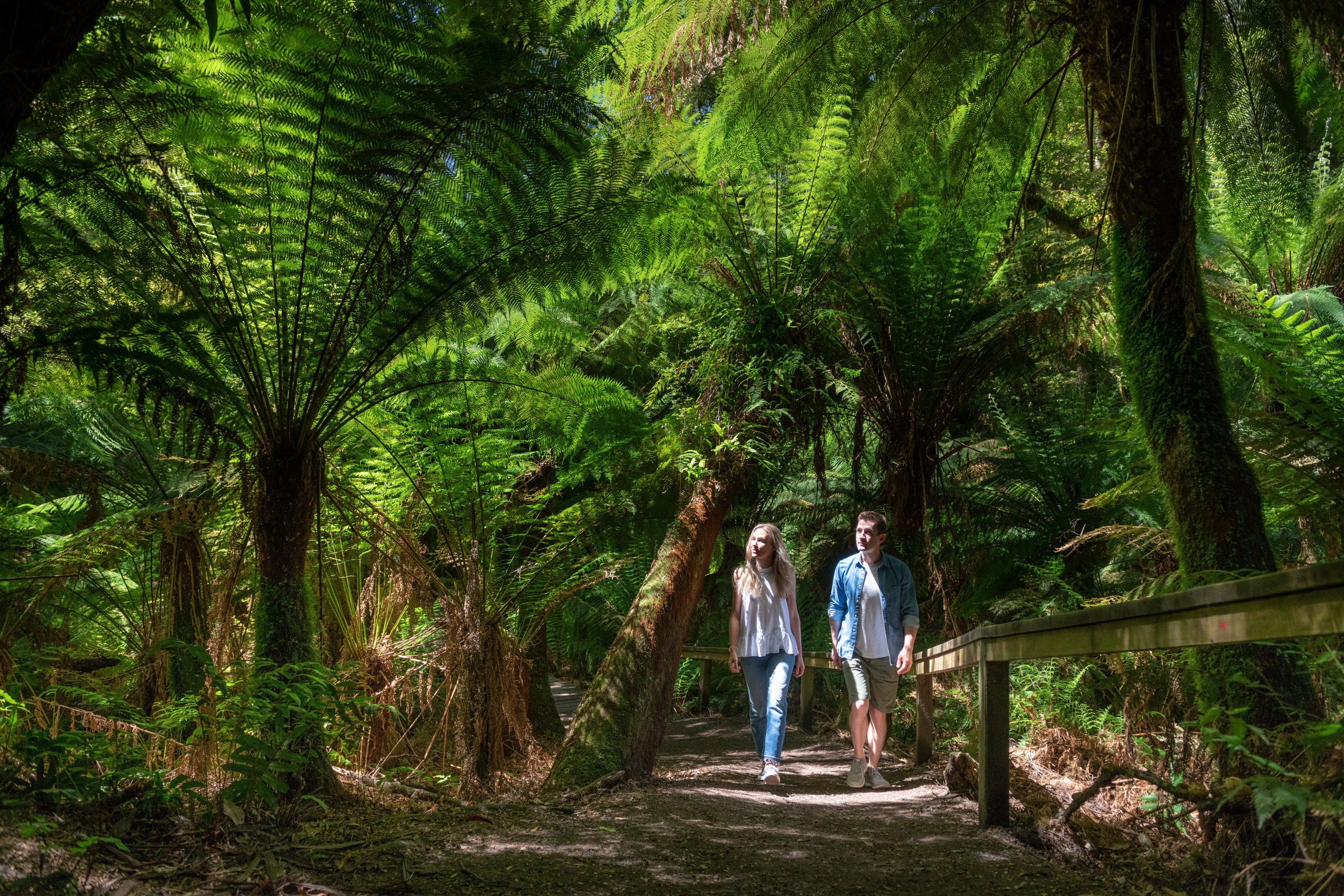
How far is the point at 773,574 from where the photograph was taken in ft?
15.3

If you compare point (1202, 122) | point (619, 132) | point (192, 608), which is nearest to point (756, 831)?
point (192, 608)

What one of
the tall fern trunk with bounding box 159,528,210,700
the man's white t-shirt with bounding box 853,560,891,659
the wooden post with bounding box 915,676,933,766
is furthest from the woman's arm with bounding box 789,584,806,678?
the tall fern trunk with bounding box 159,528,210,700

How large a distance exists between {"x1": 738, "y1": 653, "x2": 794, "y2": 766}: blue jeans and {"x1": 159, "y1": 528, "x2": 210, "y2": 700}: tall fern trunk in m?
2.50

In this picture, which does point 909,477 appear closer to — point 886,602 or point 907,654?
point 886,602

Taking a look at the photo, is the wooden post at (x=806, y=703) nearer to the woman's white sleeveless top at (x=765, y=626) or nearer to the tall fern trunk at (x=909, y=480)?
the tall fern trunk at (x=909, y=480)

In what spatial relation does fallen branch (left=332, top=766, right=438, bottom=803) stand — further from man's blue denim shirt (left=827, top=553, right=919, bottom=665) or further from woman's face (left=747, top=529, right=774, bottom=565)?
man's blue denim shirt (left=827, top=553, right=919, bottom=665)

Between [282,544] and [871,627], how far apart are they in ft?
8.87

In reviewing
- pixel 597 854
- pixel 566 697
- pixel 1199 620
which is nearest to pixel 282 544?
pixel 597 854

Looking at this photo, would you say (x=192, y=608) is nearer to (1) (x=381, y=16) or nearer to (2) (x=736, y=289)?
(1) (x=381, y=16)

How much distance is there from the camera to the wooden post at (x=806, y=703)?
6.89 metres

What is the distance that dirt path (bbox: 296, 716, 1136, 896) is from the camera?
230cm

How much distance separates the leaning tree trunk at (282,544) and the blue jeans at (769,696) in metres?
2.06

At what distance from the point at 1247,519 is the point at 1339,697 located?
3.36 feet

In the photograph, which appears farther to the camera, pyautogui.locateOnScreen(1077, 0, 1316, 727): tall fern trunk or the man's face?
the man's face
